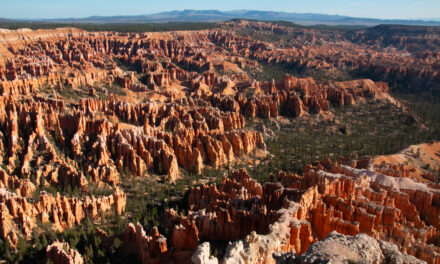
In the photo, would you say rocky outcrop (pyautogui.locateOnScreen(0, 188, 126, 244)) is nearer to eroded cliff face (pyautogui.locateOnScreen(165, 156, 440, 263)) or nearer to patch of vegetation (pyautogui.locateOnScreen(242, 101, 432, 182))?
eroded cliff face (pyautogui.locateOnScreen(165, 156, 440, 263))

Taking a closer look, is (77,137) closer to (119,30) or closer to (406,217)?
(406,217)

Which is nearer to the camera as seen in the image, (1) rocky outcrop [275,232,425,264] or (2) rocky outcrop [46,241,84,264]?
(1) rocky outcrop [275,232,425,264]

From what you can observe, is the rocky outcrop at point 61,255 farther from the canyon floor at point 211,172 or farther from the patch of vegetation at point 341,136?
the patch of vegetation at point 341,136

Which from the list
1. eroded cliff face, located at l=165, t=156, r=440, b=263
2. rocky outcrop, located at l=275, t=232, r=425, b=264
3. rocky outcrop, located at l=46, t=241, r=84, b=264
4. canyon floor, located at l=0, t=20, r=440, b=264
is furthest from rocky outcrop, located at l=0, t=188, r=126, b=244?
rocky outcrop, located at l=275, t=232, r=425, b=264

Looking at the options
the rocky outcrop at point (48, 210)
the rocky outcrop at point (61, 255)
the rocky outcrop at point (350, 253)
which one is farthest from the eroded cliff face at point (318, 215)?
the rocky outcrop at point (48, 210)

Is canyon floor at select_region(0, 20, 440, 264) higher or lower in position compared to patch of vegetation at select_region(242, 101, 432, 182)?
higher

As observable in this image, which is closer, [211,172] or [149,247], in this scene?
[149,247]

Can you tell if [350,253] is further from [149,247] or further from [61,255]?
[61,255]

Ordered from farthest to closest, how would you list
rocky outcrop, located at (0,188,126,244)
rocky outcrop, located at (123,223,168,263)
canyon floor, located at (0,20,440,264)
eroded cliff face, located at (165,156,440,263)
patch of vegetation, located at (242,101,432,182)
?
patch of vegetation, located at (242,101,432,182) → rocky outcrop, located at (0,188,126,244) → rocky outcrop, located at (123,223,168,263) → canyon floor, located at (0,20,440,264) → eroded cliff face, located at (165,156,440,263)

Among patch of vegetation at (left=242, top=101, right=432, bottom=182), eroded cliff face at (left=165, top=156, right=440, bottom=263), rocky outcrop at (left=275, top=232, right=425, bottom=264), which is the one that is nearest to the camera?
rocky outcrop at (left=275, top=232, right=425, bottom=264)

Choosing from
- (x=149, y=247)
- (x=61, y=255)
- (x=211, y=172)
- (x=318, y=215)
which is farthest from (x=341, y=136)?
(x=61, y=255)
